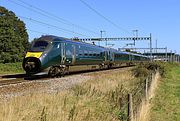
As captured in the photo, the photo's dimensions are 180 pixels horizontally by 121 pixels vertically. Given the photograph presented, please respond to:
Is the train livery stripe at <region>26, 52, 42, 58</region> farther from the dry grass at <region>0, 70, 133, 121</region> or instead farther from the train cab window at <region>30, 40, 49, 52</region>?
the dry grass at <region>0, 70, 133, 121</region>

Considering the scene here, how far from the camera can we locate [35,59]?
26172mm

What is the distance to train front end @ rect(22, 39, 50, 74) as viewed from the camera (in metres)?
26.0

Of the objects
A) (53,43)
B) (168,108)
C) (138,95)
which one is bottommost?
(168,108)

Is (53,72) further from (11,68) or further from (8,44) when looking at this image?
(8,44)

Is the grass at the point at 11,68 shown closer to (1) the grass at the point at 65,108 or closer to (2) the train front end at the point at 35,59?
(2) the train front end at the point at 35,59

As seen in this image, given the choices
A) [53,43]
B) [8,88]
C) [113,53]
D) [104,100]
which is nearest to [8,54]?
[113,53]

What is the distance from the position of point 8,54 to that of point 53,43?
46.0 metres

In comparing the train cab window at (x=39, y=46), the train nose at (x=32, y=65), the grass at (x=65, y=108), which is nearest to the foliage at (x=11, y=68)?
the train cab window at (x=39, y=46)

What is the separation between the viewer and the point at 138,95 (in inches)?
494

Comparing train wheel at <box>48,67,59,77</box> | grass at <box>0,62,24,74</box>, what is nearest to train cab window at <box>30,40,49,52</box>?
train wheel at <box>48,67,59,77</box>

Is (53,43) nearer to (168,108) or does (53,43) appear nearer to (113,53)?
(168,108)

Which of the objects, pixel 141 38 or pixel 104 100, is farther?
pixel 141 38

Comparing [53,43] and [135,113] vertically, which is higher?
[53,43]

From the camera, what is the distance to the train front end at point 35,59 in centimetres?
2595
